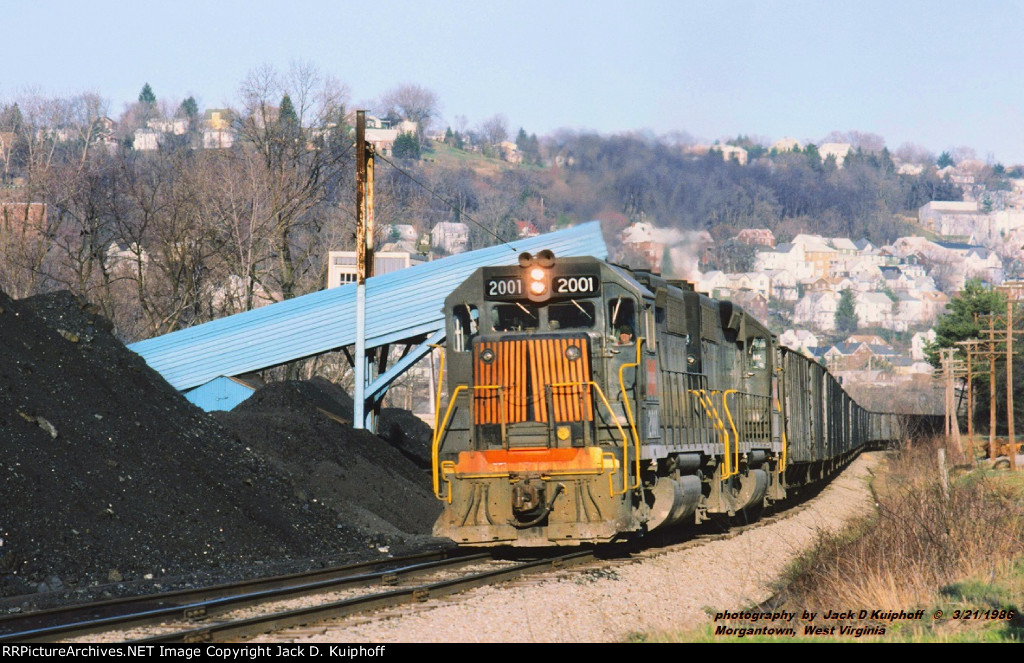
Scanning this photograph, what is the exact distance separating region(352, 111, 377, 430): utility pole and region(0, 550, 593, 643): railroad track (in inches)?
448

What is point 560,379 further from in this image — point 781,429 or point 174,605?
point 781,429

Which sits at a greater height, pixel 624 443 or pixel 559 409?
pixel 559 409

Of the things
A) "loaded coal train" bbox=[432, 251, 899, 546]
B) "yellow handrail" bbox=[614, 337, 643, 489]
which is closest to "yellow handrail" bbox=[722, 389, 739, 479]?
"loaded coal train" bbox=[432, 251, 899, 546]

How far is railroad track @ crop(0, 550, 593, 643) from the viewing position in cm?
1019

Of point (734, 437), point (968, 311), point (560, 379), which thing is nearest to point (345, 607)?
point (560, 379)

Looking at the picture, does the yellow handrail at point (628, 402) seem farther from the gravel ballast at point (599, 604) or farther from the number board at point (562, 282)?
the gravel ballast at point (599, 604)

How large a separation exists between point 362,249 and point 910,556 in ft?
51.8

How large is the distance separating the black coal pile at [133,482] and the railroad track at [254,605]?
69.2 inches

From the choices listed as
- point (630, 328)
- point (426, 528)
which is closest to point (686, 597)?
point (630, 328)

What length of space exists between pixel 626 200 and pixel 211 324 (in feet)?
36.3

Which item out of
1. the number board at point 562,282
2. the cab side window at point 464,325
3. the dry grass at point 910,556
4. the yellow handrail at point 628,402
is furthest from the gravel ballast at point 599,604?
the number board at point 562,282

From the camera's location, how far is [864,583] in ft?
40.5

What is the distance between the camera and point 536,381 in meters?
15.4
